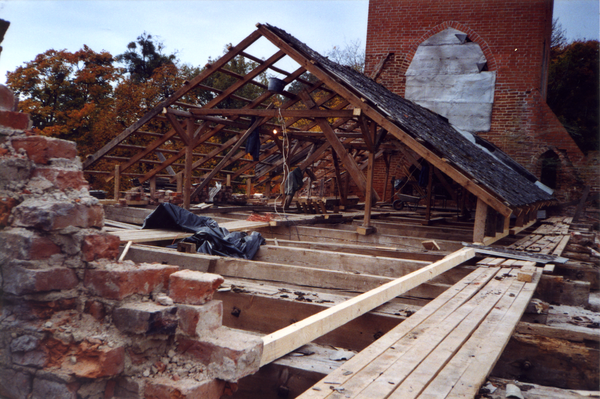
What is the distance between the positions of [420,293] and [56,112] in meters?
20.1

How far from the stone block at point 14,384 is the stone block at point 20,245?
51 centimetres

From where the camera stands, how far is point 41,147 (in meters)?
2.48

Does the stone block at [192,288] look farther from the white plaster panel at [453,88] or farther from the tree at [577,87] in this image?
the tree at [577,87]

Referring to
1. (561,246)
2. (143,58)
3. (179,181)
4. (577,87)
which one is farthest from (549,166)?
(143,58)

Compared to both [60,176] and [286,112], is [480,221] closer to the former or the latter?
[286,112]

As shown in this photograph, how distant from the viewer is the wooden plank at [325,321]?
7.70 feet

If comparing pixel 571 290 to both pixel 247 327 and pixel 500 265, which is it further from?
pixel 247 327

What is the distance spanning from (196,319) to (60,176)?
1080mm

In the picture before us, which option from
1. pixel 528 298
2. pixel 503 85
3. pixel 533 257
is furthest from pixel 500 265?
pixel 503 85

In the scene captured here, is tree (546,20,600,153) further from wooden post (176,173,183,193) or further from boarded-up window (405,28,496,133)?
wooden post (176,173,183,193)

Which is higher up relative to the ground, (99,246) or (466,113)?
→ (466,113)

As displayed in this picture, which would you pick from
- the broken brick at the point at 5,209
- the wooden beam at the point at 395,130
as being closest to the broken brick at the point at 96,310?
the broken brick at the point at 5,209

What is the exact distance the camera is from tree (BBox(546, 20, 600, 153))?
23.7 meters

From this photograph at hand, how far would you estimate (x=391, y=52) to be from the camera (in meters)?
16.8
